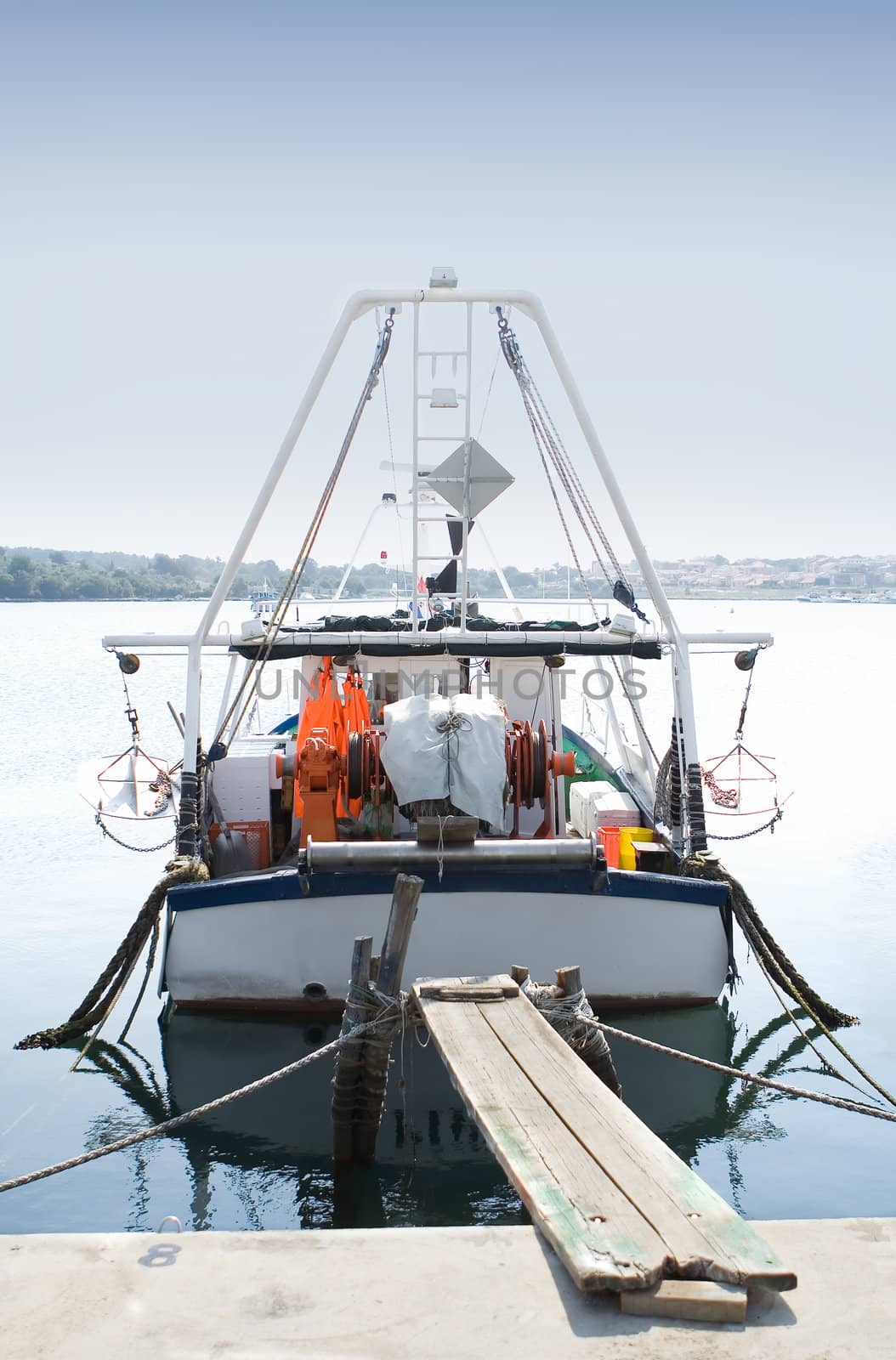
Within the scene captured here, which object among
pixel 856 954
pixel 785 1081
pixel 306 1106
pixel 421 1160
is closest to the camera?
pixel 421 1160

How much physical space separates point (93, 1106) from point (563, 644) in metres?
6.34

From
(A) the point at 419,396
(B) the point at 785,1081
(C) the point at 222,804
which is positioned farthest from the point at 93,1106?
(A) the point at 419,396

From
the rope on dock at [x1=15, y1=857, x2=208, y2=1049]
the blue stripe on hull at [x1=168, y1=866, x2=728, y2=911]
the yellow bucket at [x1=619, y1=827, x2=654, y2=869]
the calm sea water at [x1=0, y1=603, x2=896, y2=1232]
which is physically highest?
the blue stripe on hull at [x1=168, y1=866, x2=728, y2=911]

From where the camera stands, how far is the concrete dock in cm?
342

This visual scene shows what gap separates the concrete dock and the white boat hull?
528 cm

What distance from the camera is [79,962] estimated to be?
525 inches

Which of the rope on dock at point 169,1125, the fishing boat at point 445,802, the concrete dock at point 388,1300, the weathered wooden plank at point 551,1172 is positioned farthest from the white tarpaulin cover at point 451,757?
the concrete dock at point 388,1300

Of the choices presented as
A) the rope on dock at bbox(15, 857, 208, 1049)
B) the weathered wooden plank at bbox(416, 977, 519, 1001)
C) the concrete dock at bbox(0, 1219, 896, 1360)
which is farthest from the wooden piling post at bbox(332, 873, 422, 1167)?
the concrete dock at bbox(0, 1219, 896, 1360)

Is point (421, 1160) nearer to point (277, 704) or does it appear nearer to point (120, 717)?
point (277, 704)

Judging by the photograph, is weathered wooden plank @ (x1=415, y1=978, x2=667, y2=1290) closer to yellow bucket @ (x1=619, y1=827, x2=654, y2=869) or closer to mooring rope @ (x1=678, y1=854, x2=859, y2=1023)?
mooring rope @ (x1=678, y1=854, x2=859, y2=1023)

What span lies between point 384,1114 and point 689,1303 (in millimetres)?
5715

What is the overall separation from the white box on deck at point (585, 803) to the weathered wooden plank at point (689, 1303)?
9.00m

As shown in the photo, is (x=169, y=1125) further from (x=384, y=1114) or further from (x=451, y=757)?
(x=451, y=757)

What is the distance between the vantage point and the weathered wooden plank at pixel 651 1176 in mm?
3717
